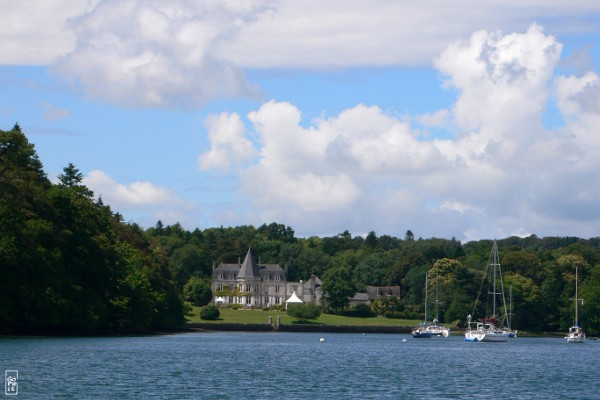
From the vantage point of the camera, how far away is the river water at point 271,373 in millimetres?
49312

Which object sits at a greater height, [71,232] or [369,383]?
[71,232]

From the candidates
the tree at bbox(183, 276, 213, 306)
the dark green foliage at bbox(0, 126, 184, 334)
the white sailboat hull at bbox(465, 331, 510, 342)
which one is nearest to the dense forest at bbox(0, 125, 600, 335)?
the dark green foliage at bbox(0, 126, 184, 334)

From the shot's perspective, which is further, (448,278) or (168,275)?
(448,278)

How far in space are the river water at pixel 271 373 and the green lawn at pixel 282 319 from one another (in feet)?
242

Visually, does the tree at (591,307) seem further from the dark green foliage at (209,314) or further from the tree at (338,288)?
the dark green foliage at (209,314)

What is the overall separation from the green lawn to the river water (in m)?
73.8

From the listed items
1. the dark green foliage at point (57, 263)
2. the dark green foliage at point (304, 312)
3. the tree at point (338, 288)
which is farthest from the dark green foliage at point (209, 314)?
the dark green foliage at point (57, 263)

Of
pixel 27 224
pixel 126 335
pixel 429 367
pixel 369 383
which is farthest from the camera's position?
pixel 126 335

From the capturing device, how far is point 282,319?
17112 cm

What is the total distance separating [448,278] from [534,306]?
63.8 ft

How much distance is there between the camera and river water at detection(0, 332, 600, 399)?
49.3m

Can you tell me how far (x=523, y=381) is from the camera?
2421 inches

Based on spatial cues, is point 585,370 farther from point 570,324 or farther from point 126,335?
point 570,324

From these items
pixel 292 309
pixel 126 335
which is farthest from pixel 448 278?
pixel 126 335
